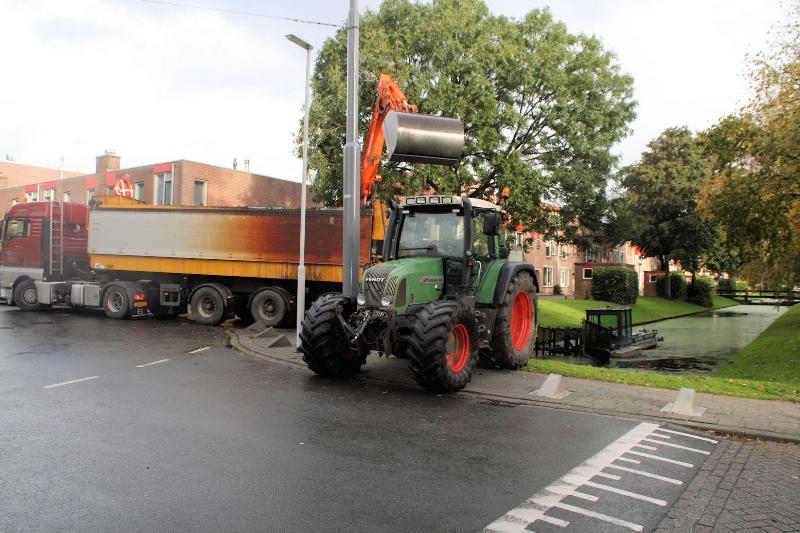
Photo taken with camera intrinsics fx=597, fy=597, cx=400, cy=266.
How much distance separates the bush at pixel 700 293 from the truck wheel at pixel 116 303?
159ft

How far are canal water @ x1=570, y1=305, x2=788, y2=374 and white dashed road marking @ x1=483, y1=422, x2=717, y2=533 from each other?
13.8m

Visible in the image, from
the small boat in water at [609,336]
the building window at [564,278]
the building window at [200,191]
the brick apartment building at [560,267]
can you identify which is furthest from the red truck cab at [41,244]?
the building window at [564,278]

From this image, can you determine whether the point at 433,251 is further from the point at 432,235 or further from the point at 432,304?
the point at 432,304

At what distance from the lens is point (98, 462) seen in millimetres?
5219

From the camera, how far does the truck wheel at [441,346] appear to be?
26.0 feet

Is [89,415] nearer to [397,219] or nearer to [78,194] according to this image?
[397,219]

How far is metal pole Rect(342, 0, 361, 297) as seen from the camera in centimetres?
1073

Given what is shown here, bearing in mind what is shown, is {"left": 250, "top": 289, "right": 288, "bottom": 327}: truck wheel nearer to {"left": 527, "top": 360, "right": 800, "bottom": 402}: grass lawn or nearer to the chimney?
{"left": 527, "top": 360, "right": 800, "bottom": 402}: grass lawn

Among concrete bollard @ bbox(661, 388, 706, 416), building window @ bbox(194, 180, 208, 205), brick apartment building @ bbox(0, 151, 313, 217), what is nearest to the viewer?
concrete bollard @ bbox(661, 388, 706, 416)

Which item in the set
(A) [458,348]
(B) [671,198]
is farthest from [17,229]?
(B) [671,198]

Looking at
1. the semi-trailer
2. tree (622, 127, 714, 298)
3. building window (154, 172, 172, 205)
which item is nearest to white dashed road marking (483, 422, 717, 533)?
the semi-trailer

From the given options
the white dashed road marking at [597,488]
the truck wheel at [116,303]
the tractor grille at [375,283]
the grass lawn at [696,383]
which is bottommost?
the white dashed road marking at [597,488]

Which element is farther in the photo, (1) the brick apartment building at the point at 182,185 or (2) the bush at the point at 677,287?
(2) the bush at the point at 677,287

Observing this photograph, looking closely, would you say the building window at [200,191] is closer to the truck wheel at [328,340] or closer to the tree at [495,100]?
the tree at [495,100]
